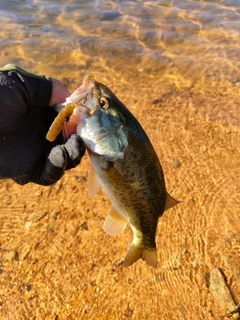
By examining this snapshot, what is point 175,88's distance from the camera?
757 cm

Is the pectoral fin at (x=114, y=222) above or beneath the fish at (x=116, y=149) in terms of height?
beneath

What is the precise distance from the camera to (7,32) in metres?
10.3

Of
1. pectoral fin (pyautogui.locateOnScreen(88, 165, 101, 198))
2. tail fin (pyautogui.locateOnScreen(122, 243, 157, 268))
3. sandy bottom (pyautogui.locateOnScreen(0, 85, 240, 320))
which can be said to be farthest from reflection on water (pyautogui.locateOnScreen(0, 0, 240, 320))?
pectoral fin (pyautogui.locateOnScreen(88, 165, 101, 198))

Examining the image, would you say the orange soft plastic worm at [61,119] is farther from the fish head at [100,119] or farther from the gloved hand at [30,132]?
the gloved hand at [30,132]

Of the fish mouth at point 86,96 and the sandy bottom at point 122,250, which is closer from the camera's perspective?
the fish mouth at point 86,96

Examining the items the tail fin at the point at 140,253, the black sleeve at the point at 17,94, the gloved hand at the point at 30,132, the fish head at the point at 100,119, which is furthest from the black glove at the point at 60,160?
the tail fin at the point at 140,253

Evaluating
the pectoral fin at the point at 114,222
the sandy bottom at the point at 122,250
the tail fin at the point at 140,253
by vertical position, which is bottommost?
the sandy bottom at the point at 122,250

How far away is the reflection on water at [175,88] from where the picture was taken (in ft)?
13.7

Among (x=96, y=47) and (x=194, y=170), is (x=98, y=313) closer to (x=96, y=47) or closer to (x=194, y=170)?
(x=194, y=170)

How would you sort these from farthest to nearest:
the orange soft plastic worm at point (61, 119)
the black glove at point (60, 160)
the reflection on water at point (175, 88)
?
the reflection on water at point (175, 88) → the black glove at point (60, 160) → the orange soft plastic worm at point (61, 119)

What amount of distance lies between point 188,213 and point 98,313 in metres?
1.84

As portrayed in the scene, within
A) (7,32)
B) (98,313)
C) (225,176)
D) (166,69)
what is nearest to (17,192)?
(98,313)

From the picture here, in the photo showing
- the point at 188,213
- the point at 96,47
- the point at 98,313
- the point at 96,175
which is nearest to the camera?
the point at 96,175

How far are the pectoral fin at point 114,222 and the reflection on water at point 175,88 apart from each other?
3.58ft
